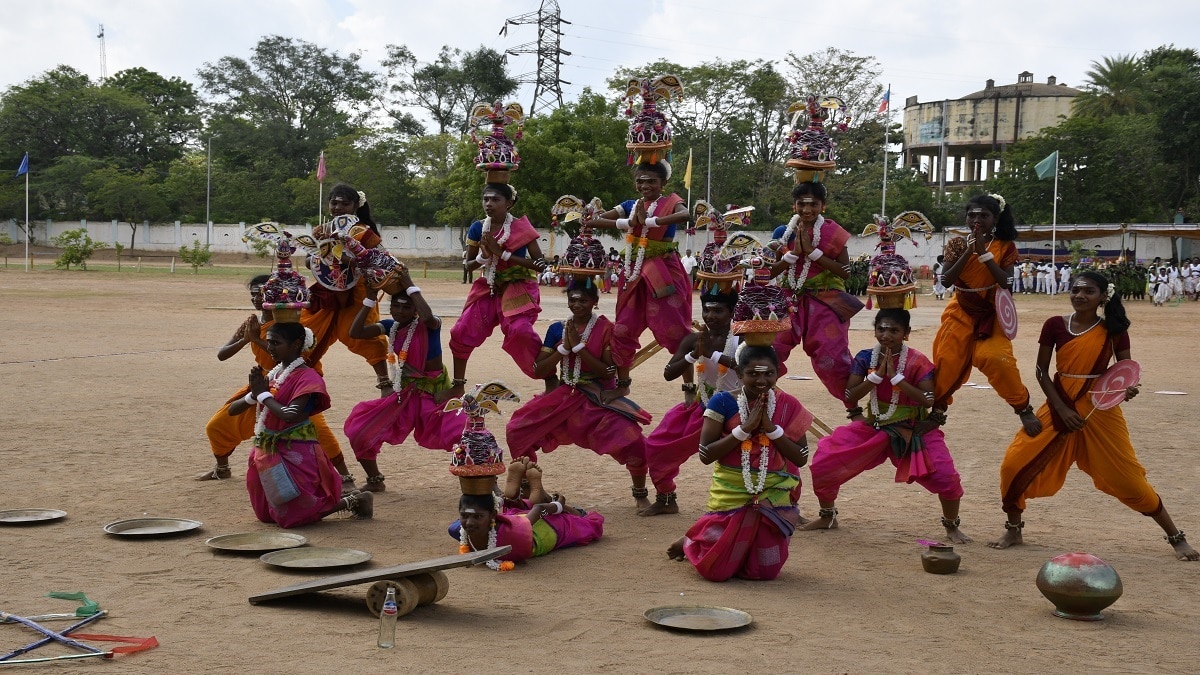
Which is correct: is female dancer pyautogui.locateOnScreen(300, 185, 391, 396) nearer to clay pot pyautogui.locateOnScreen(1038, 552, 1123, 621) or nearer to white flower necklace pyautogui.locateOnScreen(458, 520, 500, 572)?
white flower necklace pyautogui.locateOnScreen(458, 520, 500, 572)

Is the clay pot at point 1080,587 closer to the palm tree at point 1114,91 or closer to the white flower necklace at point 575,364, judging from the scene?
the white flower necklace at point 575,364

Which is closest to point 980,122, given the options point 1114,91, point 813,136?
point 1114,91

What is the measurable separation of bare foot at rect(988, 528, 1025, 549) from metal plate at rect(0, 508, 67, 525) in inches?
237

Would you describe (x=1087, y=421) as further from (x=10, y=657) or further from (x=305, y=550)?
(x=10, y=657)

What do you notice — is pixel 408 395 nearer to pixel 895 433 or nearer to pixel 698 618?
pixel 895 433

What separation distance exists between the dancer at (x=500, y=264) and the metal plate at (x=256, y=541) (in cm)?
203

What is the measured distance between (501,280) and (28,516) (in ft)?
12.1

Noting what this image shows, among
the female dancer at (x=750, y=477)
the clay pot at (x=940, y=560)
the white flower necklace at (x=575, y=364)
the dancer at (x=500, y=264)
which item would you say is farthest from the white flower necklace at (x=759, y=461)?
the dancer at (x=500, y=264)

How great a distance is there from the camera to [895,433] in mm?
7285

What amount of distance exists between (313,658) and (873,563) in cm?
349

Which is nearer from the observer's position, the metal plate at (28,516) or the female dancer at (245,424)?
the metal plate at (28,516)

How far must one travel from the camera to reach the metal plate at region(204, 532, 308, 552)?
661 cm

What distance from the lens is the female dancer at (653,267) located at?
8.19 m

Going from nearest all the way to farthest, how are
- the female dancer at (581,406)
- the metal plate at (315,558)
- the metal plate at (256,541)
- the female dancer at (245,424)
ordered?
the metal plate at (315,558), the metal plate at (256,541), the female dancer at (581,406), the female dancer at (245,424)
